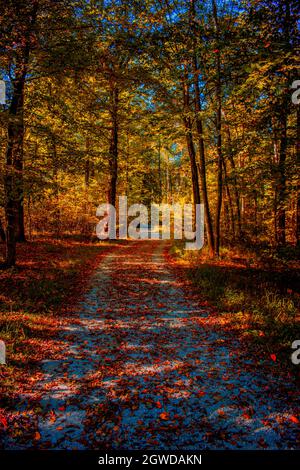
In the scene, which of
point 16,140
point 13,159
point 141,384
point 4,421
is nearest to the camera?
point 4,421

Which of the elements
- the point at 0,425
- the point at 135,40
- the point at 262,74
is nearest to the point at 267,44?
the point at 262,74

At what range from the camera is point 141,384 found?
15.6 ft

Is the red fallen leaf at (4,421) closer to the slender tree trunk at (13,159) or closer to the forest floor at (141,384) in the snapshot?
the forest floor at (141,384)

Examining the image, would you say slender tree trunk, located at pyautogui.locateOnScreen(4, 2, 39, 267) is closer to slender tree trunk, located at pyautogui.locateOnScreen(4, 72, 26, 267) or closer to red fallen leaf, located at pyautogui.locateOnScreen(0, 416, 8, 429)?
slender tree trunk, located at pyautogui.locateOnScreen(4, 72, 26, 267)

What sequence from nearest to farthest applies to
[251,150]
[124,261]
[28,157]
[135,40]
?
[135,40]
[28,157]
[251,150]
[124,261]

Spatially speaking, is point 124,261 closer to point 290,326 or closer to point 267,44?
point 290,326

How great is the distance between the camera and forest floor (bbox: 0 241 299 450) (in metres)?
3.67

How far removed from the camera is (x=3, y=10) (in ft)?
21.3

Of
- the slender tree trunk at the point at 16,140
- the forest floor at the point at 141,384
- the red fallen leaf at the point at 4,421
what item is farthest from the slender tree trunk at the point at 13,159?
the red fallen leaf at the point at 4,421

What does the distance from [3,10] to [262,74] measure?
237 inches

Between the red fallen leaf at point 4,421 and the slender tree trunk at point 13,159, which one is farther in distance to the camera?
the slender tree trunk at point 13,159

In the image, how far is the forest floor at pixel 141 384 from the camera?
12.0 ft

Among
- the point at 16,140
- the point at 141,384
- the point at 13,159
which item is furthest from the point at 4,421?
the point at 13,159

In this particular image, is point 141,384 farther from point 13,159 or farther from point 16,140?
point 13,159
